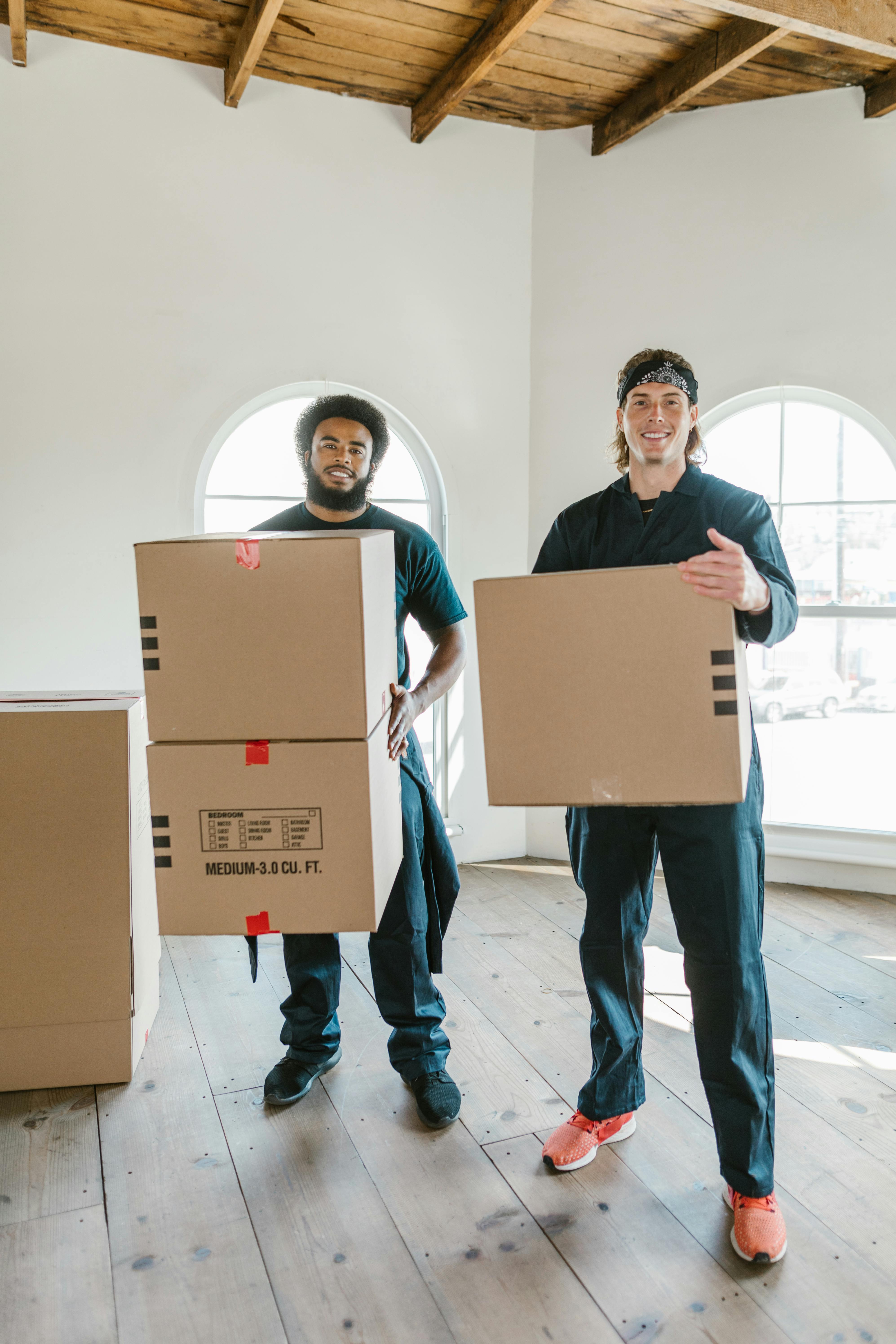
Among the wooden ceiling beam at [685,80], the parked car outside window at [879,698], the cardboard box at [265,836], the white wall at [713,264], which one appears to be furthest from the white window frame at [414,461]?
the cardboard box at [265,836]

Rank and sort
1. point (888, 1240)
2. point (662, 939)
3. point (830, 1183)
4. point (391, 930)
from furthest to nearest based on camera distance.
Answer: point (662, 939)
point (391, 930)
point (830, 1183)
point (888, 1240)

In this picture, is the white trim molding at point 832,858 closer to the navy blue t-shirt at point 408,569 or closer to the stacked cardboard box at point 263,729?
the navy blue t-shirt at point 408,569

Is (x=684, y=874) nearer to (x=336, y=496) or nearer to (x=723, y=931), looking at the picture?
(x=723, y=931)

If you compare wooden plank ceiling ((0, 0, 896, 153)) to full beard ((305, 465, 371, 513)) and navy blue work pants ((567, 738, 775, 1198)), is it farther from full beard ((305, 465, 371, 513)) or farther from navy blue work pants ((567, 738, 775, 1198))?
navy blue work pants ((567, 738, 775, 1198))

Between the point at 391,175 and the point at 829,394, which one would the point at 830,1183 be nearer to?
the point at 829,394

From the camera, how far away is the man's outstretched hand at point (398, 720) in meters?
1.61

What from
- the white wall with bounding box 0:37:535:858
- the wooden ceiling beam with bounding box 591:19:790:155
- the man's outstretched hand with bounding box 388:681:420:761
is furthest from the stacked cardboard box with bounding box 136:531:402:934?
the wooden ceiling beam with bounding box 591:19:790:155

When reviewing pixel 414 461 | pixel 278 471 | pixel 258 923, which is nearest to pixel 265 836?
pixel 258 923

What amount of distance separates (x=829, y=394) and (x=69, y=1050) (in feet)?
10.1

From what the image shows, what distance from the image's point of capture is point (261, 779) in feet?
4.41

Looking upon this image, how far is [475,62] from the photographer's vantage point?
2834 mm

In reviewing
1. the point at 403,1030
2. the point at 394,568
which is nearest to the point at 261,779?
the point at 394,568

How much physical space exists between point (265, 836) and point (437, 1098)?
849 mm

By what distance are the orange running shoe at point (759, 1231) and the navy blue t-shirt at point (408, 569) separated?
1.11m
